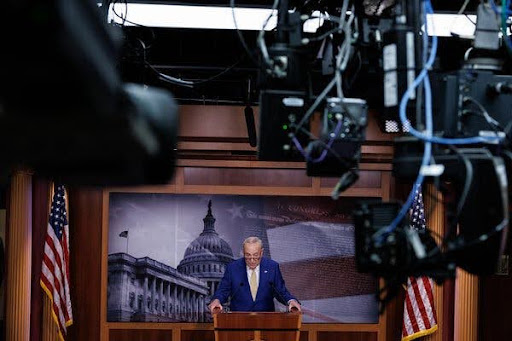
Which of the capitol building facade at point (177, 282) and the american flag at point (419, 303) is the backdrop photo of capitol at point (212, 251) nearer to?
the capitol building facade at point (177, 282)

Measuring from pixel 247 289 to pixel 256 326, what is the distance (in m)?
0.96

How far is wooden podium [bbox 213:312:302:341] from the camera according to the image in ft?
20.5

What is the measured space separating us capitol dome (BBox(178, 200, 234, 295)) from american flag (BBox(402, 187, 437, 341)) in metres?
1.86

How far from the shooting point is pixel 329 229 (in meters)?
8.38

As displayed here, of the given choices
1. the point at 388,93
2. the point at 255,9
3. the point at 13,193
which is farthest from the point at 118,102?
the point at 13,193

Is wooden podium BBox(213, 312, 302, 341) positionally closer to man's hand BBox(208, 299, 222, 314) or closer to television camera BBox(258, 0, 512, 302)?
man's hand BBox(208, 299, 222, 314)

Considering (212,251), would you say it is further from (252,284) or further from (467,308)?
(467,308)

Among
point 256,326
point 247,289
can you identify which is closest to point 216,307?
point 256,326

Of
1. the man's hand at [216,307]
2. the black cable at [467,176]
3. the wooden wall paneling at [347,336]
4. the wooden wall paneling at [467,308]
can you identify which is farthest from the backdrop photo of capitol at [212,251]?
the black cable at [467,176]

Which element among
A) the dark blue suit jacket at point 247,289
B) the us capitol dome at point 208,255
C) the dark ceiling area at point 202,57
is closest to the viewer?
the dark ceiling area at point 202,57

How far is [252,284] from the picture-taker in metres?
7.27

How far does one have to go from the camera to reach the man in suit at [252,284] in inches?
282

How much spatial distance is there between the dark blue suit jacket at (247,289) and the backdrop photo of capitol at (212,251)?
103cm

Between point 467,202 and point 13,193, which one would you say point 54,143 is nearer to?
point 467,202
